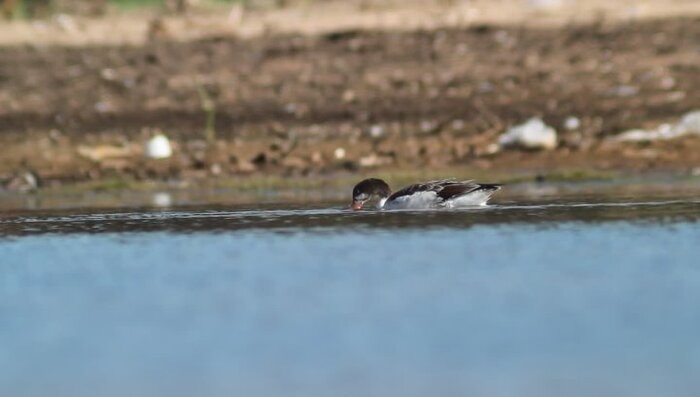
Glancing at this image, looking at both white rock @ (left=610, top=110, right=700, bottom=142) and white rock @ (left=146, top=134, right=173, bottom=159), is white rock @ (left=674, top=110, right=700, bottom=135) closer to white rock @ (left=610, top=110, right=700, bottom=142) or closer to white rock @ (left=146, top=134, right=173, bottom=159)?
white rock @ (left=610, top=110, right=700, bottom=142)

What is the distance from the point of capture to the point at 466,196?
13344mm

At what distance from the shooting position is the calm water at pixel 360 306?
6820mm

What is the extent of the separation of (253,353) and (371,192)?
646 cm

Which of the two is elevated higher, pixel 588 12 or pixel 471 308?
pixel 588 12

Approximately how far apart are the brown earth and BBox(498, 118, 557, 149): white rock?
133 millimetres

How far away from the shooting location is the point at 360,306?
8.51 metres

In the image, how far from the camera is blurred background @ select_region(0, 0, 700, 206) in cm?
1761

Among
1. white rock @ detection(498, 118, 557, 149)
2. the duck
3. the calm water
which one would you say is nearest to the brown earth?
white rock @ detection(498, 118, 557, 149)

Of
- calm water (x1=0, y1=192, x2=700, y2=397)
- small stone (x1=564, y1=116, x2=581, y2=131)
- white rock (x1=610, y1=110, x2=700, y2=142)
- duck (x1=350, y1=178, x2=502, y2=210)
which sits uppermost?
small stone (x1=564, y1=116, x2=581, y2=131)

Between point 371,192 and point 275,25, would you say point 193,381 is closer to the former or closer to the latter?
point 371,192

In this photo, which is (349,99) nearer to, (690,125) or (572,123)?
(572,123)

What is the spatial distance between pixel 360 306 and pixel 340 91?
37.2 feet

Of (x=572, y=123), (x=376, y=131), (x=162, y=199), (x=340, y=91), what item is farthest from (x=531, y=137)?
(x=162, y=199)

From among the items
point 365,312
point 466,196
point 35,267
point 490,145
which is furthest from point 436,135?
point 365,312
